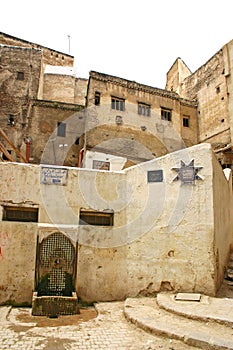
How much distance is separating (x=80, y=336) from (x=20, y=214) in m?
4.08

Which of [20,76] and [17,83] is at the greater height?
[20,76]

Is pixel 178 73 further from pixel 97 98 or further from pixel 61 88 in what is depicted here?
pixel 61 88

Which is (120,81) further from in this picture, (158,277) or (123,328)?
(123,328)

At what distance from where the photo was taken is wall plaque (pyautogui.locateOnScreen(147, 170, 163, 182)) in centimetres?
876

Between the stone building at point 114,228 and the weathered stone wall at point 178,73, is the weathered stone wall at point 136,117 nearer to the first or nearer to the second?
the weathered stone wall at point 178,73

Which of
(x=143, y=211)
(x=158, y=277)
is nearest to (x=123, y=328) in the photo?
(x=158, y=277)

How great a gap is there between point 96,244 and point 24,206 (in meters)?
2.41

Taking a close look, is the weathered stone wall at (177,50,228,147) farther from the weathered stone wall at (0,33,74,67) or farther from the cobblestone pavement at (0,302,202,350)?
the cobblestone pavement at (0,302,202,350)

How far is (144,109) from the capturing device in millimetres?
20922

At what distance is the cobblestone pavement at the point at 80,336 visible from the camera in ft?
17.0

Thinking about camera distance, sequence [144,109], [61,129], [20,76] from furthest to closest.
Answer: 1. [20,76]
2. [61,129]
3. [144,109]

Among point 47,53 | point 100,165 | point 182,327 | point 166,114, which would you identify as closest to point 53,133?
point 100,165

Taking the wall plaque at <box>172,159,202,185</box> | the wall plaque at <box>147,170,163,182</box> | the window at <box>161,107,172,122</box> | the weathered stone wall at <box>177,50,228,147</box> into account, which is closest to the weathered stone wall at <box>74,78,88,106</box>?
the window at <box>161,107,172,122</box>

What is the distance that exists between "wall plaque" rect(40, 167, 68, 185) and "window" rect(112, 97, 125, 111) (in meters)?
11.9
